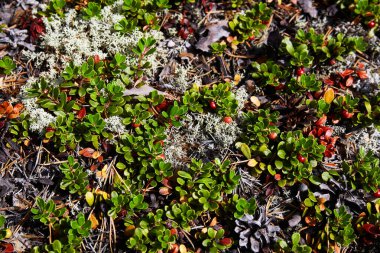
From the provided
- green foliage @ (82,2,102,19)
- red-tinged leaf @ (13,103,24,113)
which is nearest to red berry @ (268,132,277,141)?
green foliage @ (82,2,102,19)

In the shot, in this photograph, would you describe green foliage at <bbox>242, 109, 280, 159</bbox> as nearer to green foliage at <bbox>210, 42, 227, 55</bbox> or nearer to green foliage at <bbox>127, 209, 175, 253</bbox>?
green foliage at <bbox>210, 42, 227, 55</bbox>

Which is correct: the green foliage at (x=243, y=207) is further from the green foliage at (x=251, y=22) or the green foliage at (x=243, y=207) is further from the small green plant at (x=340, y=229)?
the green foliage at (x=251, y=22)

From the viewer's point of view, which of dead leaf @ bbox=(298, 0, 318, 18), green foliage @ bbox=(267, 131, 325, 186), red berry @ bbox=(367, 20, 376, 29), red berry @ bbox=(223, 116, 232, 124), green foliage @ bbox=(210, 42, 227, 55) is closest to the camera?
green foliage @ bbox=(267, 131, 325, 186)

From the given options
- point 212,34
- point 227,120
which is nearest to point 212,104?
point 227,120

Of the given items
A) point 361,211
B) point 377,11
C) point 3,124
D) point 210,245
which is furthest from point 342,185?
point 3,124

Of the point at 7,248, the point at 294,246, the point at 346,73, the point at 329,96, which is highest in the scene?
the point at 346,73

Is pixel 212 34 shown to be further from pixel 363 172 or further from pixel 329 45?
pixel 363 172
